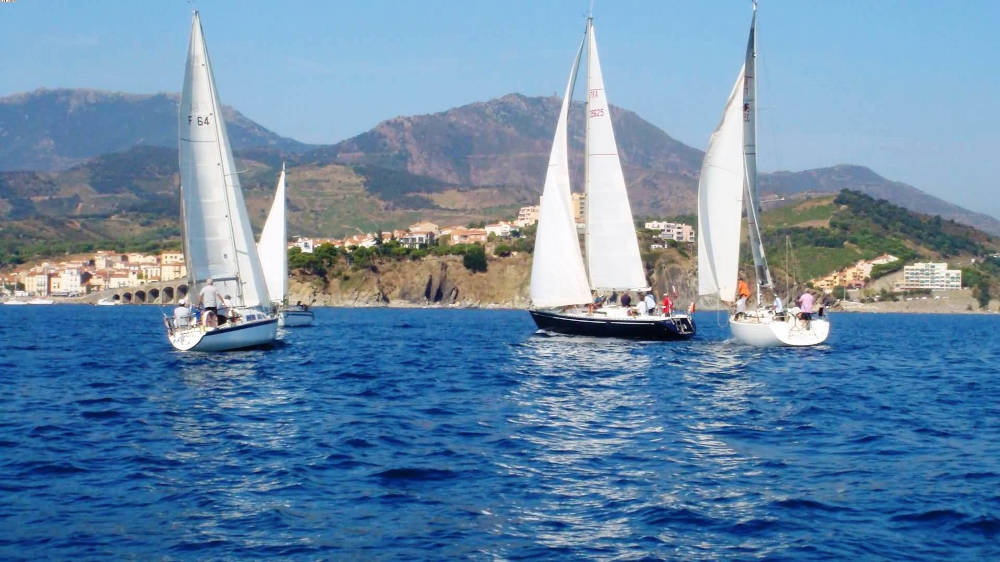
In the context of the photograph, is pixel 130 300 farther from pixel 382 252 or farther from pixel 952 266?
pixel 952 266

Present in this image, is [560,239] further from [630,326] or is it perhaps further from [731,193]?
[731,193]

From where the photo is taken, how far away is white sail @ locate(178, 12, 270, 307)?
1547 inches

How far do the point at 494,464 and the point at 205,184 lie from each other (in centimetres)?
2545

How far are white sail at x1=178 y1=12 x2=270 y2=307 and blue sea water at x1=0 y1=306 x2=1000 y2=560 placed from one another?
649 cm

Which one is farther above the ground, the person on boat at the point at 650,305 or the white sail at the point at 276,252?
the white sail at the point at 276,252

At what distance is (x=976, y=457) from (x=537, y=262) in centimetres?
3208

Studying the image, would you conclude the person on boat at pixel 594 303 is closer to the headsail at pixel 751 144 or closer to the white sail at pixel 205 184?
the headsail at pixel 751 144

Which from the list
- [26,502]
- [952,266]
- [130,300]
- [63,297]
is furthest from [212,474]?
[952,266]

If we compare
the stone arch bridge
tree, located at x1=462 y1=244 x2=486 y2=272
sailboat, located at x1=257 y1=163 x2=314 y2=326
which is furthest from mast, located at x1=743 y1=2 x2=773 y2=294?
the stone arch bridge

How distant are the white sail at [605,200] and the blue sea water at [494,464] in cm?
1463

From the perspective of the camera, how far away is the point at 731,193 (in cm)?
4656

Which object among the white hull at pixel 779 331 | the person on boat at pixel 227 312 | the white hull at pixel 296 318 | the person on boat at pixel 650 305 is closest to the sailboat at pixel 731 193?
the white hull at pixel 779 331

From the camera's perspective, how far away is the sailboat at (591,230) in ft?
159

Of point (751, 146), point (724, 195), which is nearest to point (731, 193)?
point (724, 195)
